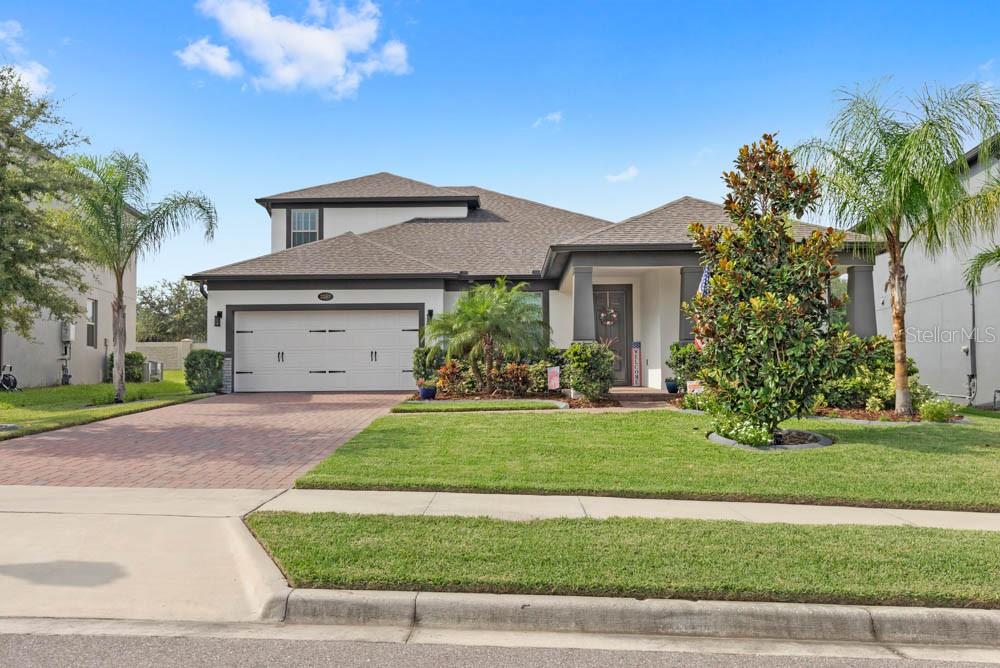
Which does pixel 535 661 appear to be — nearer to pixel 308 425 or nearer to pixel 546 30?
pixel 308 425

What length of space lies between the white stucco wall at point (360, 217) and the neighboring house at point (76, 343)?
644 cm

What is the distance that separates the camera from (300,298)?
19.5 metres

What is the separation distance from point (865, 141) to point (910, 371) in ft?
15.6

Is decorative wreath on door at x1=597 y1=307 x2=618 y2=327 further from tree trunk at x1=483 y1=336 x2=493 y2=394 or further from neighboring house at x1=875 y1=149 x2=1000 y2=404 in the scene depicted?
neighboring house at x1=875 y1=149 x2=1000 y2=404

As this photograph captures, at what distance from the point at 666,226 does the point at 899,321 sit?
6.19 meters

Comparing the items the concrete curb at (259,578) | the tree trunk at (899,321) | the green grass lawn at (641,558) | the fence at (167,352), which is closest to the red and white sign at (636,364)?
the tree trunk at (899,321)

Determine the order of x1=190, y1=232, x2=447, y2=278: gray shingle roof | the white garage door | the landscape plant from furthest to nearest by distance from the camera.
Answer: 1. the landscape plant
2. the white garage door
3. x1=190, y1=232, x2=447, y2=278: gray shingle roof

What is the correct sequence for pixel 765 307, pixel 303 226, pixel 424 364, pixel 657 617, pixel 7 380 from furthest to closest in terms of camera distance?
pixel 303 226 < pixel 7 380 < pixel 424 364 < pixel 765 307 < pixel 657 617

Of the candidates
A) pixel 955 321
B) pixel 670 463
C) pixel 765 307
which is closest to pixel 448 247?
pixel 765 307

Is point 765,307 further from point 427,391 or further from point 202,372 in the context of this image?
point 202,372

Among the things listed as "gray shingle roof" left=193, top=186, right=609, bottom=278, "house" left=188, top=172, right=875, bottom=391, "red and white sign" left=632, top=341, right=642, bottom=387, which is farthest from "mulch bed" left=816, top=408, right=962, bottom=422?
"gray shingle roof" left=193, top=186, right=609, bottom=278

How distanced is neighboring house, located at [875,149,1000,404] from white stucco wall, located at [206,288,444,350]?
1329cm

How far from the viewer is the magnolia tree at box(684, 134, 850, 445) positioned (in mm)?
9031

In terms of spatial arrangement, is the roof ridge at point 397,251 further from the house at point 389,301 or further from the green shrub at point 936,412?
the green shrub at point 936,412
